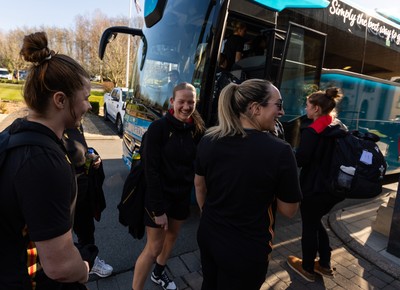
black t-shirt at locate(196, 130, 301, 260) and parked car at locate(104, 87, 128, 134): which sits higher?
black t-shirt at locate(196, 130, 301, 260)

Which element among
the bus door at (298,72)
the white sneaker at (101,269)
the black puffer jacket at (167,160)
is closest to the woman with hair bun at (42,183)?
the black puffer jacket at (167,160)

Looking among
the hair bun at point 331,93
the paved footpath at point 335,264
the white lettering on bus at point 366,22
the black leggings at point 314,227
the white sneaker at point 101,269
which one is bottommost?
the paved footpath at point 335,264

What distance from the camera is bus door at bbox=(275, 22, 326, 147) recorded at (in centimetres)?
417

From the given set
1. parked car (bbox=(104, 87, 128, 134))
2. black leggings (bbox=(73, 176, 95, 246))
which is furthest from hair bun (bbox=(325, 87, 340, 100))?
parked car (bbox=(104, 87, 128, 134))

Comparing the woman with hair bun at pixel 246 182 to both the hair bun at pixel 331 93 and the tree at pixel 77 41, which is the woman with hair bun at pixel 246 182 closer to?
the hair bun at pixel 331 93

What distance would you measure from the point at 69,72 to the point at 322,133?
2359 millimetres

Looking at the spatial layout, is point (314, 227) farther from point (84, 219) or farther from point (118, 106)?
point (118, 106)

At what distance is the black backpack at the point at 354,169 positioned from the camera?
268cm

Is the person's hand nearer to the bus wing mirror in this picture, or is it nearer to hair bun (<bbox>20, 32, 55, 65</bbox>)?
hair bun (<bbox>20, 32, 55, 65</bbox>)

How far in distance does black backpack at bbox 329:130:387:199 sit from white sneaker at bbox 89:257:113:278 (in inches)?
97.3

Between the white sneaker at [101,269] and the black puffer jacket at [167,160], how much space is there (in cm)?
114

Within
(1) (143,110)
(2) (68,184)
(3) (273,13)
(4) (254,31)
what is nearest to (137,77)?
(1) (143,110)

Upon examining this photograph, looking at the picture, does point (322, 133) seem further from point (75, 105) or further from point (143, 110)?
point (143, 110)

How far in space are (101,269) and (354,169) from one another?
2807mm
